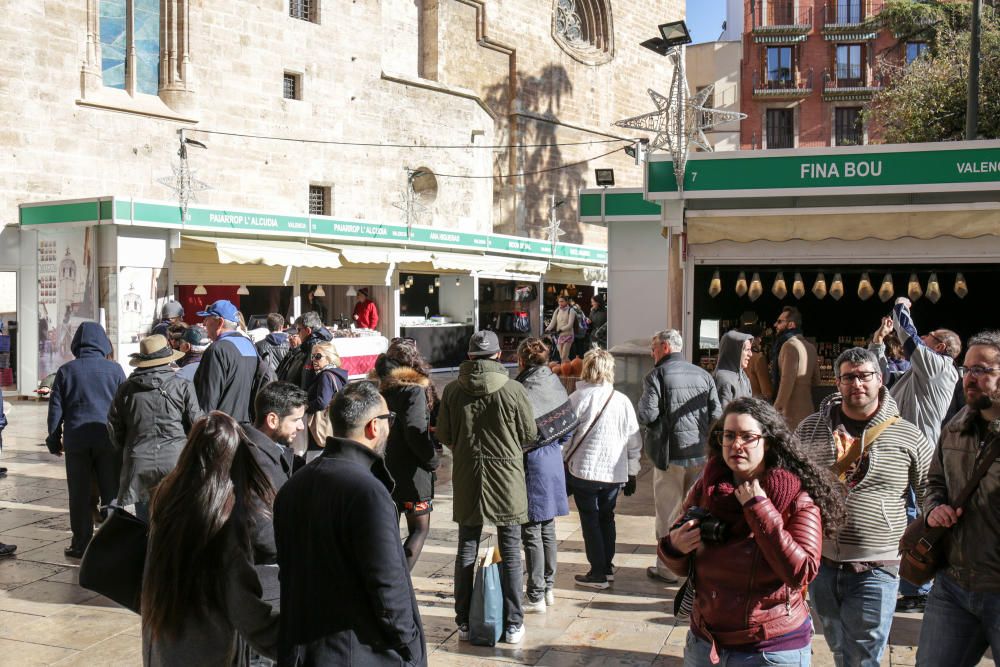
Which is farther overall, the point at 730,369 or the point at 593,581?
the point at 730,369

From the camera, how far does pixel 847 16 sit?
4450 centimetres

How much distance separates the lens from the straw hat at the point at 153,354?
5695 mm

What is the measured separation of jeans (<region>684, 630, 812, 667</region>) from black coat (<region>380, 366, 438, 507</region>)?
256 centimetres

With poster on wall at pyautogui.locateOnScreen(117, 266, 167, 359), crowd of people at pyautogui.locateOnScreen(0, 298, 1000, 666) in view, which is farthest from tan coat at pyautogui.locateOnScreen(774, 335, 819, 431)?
poster on wall at pyautogui.locateOnScreen(117, 266, 167, 359)

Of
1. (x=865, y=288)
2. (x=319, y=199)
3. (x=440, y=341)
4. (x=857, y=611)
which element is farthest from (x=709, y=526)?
(x=319, y=199)

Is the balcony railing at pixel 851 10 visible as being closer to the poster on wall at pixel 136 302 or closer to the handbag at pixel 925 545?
the poster on wall at pixel 136 302

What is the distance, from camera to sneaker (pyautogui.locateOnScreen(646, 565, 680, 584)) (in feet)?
19.3

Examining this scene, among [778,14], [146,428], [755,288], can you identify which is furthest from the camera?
[778,14]

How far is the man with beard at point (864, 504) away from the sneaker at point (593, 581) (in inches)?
89.3

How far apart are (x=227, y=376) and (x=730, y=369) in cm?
354

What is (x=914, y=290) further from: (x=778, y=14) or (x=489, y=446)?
(x=778, y=14)

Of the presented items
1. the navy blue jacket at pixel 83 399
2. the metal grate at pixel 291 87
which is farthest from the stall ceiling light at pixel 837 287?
the metal grate at pixel 291 87

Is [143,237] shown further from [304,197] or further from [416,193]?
[416,193]

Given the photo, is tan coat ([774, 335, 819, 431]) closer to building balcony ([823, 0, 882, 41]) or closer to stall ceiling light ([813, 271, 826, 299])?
stall ceiling light ([813, 271, 826, 299])
